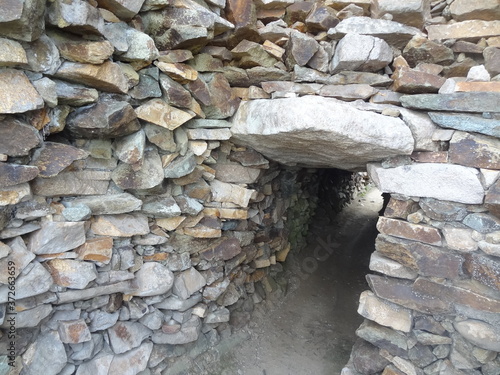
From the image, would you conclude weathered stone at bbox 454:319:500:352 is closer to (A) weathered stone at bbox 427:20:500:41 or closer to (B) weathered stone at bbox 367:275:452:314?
(B) weathered stone at bbox 367:275:452:314

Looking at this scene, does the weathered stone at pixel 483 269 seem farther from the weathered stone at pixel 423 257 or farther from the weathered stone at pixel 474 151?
the weathered stone at pixel 474 151

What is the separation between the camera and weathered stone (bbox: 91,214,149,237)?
235cm

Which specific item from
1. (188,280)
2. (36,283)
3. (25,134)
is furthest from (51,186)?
(188,280)

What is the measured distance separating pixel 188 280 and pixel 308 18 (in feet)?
7.36

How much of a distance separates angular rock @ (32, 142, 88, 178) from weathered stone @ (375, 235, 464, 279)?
2085mm

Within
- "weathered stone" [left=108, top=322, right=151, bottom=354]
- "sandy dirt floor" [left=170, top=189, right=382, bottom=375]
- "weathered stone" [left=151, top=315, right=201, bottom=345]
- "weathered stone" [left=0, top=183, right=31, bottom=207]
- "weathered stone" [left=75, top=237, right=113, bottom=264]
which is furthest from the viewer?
"sandy dirt floor" [left=170, top=189, right=382, bottom=375]

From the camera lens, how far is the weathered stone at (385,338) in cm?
238

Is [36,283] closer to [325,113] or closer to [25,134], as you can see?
[25,134]

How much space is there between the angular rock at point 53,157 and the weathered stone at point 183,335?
1.56 meters

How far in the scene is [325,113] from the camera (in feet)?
7.21

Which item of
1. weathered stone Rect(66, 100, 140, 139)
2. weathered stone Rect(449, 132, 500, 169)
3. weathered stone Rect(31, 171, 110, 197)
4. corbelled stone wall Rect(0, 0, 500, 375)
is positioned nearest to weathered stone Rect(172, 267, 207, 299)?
corbelled stone wall Rect(0, 0, 500, 375)

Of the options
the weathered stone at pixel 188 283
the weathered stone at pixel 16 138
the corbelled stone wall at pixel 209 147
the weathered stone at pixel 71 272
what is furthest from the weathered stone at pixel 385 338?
the weathered stone at pixel 16 138

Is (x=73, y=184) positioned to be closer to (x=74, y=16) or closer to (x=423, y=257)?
(x=74, y=16)

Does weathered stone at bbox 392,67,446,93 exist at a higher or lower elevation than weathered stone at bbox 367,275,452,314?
higher
